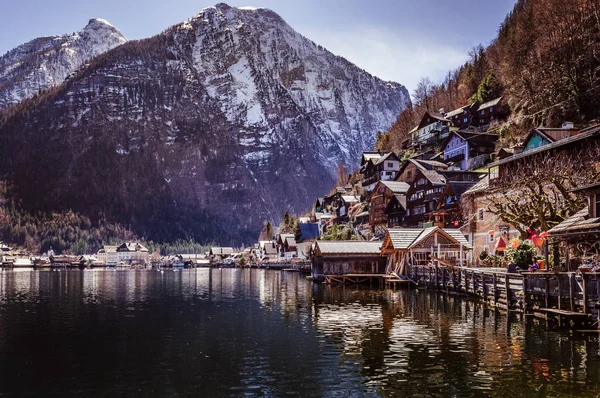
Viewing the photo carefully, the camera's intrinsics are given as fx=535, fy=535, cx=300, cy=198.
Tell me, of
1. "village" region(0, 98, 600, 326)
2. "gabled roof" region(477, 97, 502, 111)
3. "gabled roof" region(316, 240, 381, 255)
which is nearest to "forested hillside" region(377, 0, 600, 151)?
"gabled roof" region(477, 97, 502, 111)

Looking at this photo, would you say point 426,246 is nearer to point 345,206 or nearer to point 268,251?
point 345,206

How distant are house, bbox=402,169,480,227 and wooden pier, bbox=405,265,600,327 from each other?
35.9m

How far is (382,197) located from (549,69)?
37472 millimetres

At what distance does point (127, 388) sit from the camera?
850 inches

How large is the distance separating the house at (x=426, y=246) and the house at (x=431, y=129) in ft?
192

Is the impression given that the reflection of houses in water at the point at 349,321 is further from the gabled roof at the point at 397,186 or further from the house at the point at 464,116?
the house at the point at 464,116

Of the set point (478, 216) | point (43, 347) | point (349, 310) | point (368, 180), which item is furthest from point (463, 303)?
point (368, 180)

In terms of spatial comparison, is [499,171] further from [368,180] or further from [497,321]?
[368,180]

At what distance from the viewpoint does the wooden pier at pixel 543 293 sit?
30.4m

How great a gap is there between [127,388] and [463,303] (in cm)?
3418

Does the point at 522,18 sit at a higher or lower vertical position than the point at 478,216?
higher

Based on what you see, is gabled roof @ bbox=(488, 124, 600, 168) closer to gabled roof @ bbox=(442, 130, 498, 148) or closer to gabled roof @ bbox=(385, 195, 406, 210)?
gabled roof @ bbox=(385, 195, 406, 210)

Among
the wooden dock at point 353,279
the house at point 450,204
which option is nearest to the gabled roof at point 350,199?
A: the house at point 450,204

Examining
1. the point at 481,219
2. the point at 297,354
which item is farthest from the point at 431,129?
the point at 297,354
